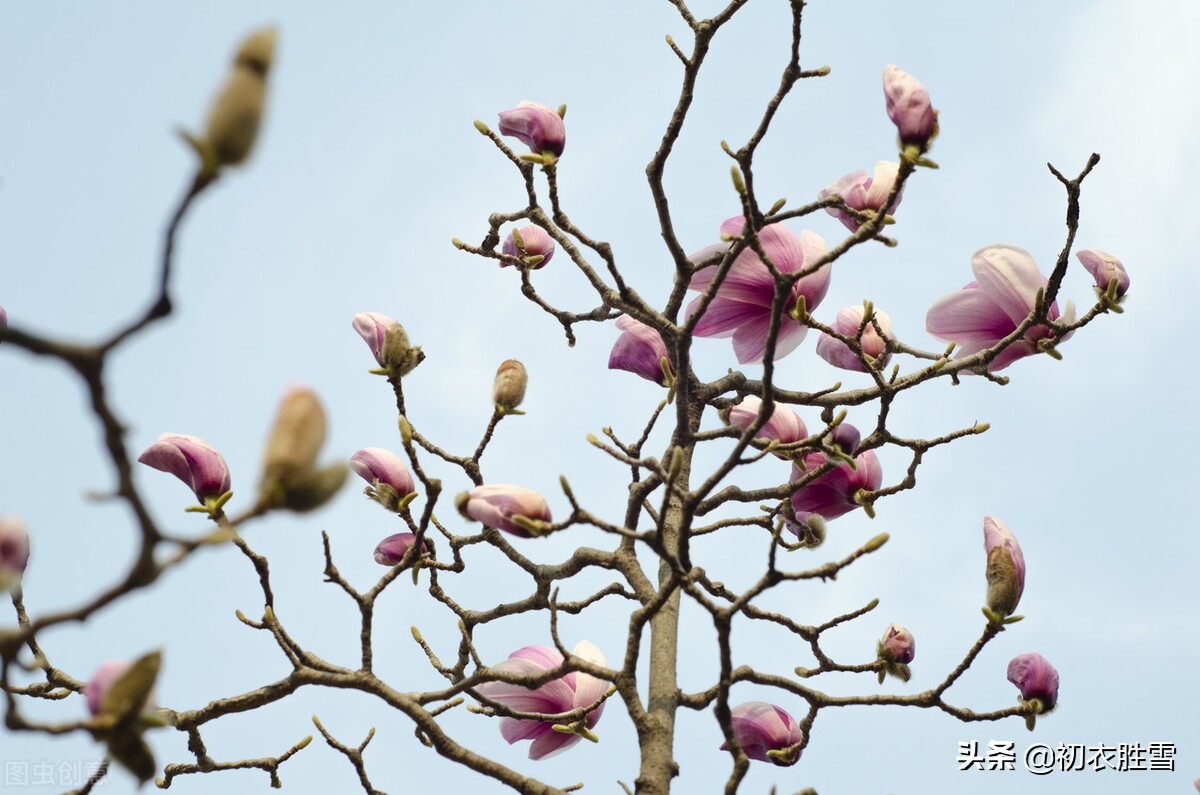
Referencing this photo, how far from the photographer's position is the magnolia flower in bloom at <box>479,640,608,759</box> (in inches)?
110

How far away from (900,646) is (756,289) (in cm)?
99

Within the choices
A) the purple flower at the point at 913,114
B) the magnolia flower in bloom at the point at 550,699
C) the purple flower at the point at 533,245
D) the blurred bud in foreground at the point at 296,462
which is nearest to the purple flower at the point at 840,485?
the magnolia flower in bloom at the point at 550,699

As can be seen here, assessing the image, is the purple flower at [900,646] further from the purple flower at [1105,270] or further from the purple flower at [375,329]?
the purple flower at [375,329]

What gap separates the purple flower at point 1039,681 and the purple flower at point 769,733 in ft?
1.82

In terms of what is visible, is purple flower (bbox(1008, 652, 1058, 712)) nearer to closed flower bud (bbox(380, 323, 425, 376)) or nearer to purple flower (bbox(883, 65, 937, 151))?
purple flower (bbox(883, 65, 937, 151))

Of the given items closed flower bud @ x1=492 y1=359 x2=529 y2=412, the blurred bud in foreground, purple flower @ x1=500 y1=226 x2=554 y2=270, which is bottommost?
the blurred bud in foreground

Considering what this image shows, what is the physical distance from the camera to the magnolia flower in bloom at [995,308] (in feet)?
9.65

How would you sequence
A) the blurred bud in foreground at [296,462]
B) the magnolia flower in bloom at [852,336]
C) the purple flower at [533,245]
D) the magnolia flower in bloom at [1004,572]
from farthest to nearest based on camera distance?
the purple flower at [533,245]
the magnolia flower in bloom at [852,336]
the magnolia flower in bloom at [1004,572]
the blurred bud in foreground at [296,462]

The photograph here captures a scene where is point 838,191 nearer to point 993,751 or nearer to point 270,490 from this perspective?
point 993,751

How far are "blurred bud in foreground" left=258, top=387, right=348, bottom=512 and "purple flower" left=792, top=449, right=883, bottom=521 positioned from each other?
182 centimetres

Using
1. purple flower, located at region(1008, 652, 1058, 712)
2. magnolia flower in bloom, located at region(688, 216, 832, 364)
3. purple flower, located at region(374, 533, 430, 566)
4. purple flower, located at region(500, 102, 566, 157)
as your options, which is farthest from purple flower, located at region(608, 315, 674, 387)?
purple flower, located at region(1008, 652, 1058, 712)

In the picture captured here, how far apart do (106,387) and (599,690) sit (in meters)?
1.82

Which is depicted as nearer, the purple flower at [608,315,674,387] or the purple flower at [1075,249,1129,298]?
the purple flower at [1075,249,1129,298]

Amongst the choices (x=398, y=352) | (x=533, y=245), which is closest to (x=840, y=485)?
(x=533, y=245)
